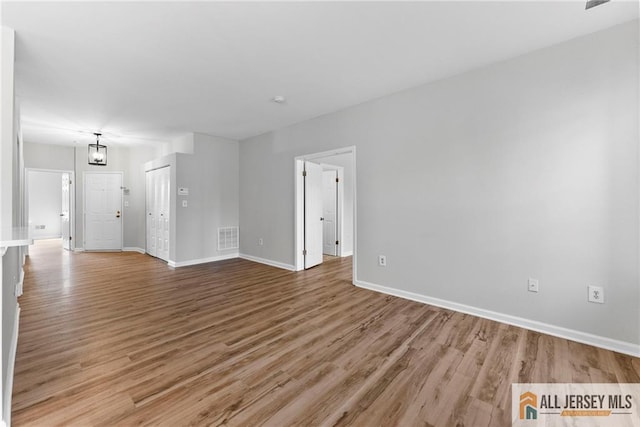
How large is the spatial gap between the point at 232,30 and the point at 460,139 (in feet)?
8.39

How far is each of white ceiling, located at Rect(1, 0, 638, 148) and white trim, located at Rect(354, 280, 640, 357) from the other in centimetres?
264

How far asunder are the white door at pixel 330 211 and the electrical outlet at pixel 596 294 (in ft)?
14.9

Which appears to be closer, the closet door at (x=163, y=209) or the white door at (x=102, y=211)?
the closet door at (x=163, y=209)

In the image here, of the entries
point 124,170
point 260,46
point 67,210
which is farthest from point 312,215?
point 67,210

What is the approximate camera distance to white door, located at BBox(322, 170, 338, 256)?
255 inches

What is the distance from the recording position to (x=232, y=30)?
227 cm

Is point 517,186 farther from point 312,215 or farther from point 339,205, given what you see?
point 339,205

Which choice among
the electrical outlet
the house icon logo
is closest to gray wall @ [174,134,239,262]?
the house icon logo

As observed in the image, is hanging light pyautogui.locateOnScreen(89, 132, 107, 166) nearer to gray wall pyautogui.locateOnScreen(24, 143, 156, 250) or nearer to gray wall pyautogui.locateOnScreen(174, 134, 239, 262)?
gray wall pyautogui.locateOnScreen(174, 134, 239, 262)

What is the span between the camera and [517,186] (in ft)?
8.70

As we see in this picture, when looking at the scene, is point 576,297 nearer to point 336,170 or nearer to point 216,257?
point 336,170

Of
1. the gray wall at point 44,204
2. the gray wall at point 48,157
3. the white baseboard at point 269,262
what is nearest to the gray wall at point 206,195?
the white baseboard at point 269,262

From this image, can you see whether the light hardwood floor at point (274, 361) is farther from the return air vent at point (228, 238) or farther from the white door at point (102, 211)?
the white door at point (102, 211)

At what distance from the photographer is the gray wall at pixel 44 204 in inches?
371
